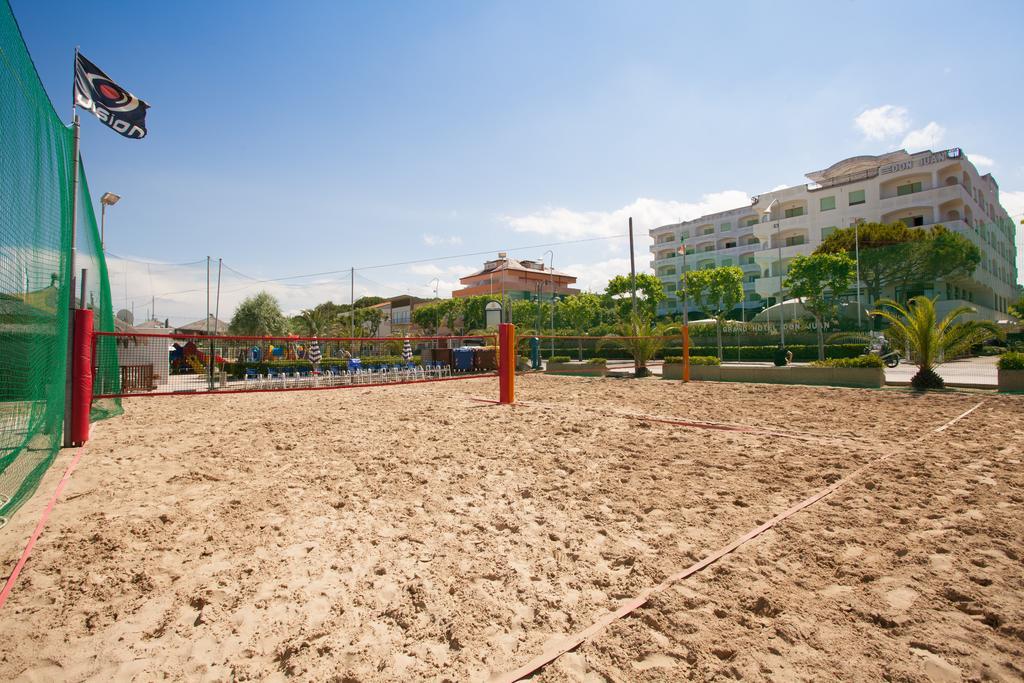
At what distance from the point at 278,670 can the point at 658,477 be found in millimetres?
3259

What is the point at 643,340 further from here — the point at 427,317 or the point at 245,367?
the point at 427,317

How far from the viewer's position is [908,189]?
129ft

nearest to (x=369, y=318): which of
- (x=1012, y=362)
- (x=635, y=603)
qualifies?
(x=1012, y=362)

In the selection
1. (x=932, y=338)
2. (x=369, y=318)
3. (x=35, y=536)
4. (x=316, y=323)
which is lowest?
(x=35, y=536)

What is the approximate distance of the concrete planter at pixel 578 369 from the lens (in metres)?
17.9

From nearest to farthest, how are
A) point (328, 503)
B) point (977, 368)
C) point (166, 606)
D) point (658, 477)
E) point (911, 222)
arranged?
point (166, 606) < point (328, 503) < point (658, 477) < point (977, 368) < point (911, 222)

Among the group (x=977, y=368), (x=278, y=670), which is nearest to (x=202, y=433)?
(x=278, y=670)

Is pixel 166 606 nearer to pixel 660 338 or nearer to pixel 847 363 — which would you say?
pixel 847 363

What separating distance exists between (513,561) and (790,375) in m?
12.8

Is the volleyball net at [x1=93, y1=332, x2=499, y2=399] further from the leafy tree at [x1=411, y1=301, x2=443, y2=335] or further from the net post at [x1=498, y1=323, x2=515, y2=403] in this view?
the leafy tree at [x1=411, y1=301, x2=443, y2=335]

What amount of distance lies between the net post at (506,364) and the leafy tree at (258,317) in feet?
104

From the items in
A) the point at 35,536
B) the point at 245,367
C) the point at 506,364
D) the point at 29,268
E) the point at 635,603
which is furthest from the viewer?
the point at 245,367

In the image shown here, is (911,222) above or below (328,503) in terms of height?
above

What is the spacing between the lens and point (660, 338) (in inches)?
658
